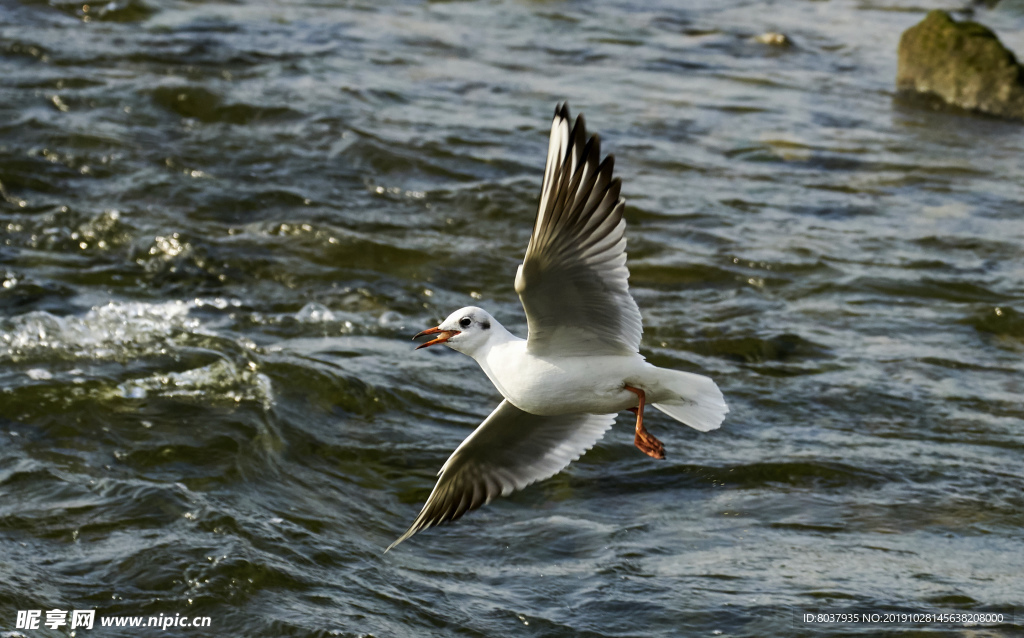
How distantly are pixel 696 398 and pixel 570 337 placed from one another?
1.84 feet

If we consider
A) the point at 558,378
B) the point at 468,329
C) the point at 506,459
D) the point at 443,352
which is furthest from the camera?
the point at 443,352

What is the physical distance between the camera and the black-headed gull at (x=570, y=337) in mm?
4227

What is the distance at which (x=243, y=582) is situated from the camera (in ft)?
18.6

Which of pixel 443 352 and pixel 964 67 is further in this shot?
pixel 964 67

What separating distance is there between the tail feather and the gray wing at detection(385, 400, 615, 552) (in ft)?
3.14

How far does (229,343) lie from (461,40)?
9.67 metres

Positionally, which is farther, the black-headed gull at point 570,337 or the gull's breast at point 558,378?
the gull's breast at point 558,378

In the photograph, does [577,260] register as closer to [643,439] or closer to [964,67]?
[643,439]

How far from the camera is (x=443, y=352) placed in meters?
8.52

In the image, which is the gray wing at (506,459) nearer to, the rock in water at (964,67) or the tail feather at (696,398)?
the tail feather at (696,398)

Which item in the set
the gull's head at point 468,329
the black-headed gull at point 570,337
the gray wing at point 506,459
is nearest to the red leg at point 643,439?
the black-headed gull at point 570,337

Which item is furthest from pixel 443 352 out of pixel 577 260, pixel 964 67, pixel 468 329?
pixel 964 67

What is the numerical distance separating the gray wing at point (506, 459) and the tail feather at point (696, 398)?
3.14ft

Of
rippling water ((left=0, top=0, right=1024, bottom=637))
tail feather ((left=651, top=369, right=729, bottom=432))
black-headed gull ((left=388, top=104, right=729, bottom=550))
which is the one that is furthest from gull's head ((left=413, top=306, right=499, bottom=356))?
rippling water ((left=0, top=0, right=1024, bottom=637))
